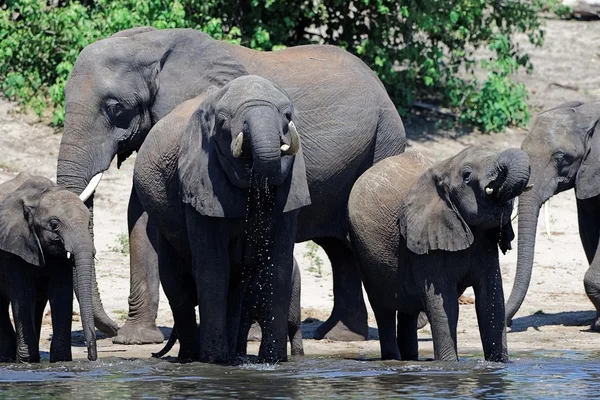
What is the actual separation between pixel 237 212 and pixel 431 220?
109 cm

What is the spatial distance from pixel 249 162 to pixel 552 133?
3582 mm

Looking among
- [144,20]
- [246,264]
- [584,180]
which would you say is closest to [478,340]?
[584,180]

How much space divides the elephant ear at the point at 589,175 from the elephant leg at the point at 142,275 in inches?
119

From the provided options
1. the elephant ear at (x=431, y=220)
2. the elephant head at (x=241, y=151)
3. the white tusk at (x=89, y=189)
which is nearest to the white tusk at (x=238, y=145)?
the elephant head at (x=241, y=151)

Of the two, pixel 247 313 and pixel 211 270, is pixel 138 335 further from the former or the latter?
pixel 211 270

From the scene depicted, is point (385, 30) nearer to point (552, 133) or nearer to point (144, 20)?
point (144, 20)

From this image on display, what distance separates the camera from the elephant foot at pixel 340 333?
12.2 metres

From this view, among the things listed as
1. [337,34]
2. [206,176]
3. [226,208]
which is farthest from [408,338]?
[337,34]

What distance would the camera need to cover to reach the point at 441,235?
1001 cm

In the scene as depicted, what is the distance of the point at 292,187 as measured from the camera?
995 centimetres

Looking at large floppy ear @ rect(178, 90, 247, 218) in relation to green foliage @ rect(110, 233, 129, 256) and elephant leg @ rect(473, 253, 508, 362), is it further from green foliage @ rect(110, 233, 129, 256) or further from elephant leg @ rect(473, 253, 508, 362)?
green foliage @ rect(110, 233, 129, 256)

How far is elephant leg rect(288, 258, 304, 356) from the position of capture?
1091cm

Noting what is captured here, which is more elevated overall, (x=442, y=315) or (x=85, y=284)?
(x=85, y=284)

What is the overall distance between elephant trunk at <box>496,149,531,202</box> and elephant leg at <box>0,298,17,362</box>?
3.10 meters
